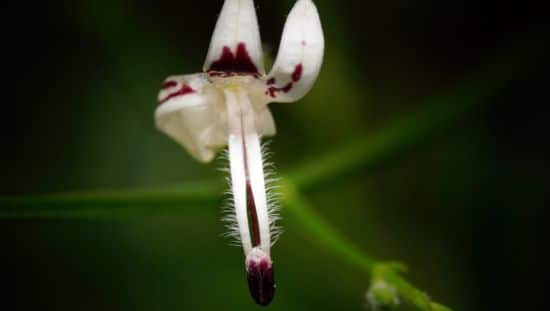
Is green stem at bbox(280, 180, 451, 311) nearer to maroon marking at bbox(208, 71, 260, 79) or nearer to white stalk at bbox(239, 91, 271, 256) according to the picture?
white stalk at bbox(239, 91, 271, 256)

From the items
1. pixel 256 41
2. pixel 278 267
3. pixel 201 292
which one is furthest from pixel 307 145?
pixel 256 41

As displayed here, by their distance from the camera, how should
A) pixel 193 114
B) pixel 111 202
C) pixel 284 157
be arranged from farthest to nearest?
1. pixel 284 157
2. pixel 111 202
3. pixel 193 114

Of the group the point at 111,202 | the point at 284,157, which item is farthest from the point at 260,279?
the point at 284,157

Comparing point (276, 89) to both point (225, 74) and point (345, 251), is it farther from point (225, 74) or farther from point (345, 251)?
point (345, 251)

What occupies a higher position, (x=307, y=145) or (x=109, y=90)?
(x=109, y=90)

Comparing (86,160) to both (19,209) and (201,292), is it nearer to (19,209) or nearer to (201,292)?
(201,292)

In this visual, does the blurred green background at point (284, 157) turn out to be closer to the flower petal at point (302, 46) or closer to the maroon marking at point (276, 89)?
the maroon marking at point (276, 89)

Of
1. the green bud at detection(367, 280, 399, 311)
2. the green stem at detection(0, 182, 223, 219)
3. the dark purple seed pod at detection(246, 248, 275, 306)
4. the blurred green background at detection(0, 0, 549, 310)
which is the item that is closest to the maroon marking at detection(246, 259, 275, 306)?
the dark purple seed pod at detection(246, 248, 275, 306)
